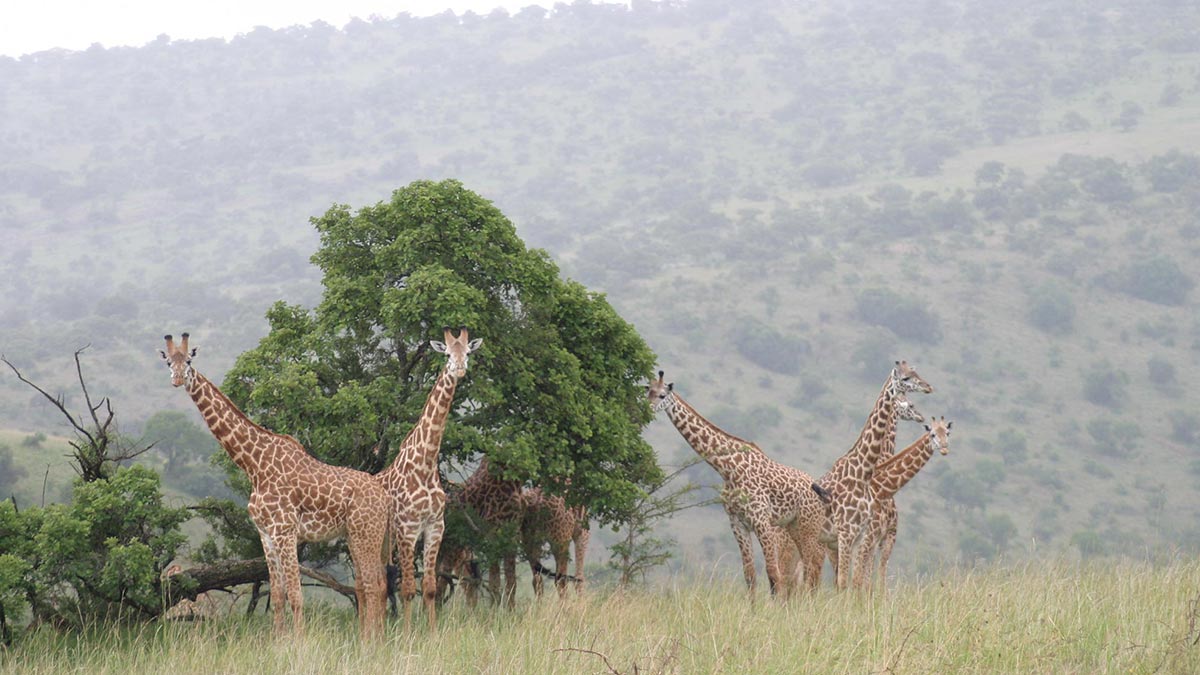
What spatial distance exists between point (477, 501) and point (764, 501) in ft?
13.0

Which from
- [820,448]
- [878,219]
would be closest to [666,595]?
[820,448]

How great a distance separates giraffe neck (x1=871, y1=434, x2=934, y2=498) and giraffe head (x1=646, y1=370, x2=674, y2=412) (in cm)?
308

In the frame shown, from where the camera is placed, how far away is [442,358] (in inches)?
632

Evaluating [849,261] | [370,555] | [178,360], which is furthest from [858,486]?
[849,261]

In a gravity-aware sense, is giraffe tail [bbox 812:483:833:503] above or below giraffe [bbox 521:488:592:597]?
above

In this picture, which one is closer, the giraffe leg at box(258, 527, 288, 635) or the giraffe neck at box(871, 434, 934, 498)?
the giraffe leg at box(258, 527, 288, 635)

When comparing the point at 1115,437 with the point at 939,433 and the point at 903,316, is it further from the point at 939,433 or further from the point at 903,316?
the point at 939,433

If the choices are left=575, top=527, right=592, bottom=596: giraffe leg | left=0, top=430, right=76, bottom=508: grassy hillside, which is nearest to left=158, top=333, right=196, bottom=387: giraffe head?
left=575, top=527, right=592, bottom=596: giraffe leg

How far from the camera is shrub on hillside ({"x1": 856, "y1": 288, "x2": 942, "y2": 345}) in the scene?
365ft

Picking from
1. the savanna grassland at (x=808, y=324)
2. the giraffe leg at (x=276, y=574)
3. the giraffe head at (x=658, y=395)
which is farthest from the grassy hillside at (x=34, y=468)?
the giraffe leg at (x=276, y=574)

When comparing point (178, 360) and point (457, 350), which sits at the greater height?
point (457, 350)

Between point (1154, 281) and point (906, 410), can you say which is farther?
point (1154, 281)

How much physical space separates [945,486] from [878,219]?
59998 millimetres

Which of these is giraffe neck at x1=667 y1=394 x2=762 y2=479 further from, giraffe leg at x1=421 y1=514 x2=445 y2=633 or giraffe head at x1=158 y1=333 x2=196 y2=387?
giraffe head at x1=158 y1=333 x2=196 y2=387
